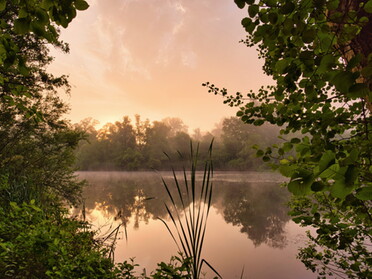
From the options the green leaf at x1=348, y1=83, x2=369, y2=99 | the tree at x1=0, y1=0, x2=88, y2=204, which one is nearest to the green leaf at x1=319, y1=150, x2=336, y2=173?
the green leaf at x1=348, y1=83, x2=369, y2=99

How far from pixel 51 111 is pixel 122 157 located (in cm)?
3529

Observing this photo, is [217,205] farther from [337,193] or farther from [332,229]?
[337,193]

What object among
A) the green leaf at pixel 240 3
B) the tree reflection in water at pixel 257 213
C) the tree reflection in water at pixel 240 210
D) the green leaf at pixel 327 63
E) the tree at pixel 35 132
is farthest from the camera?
the tree reflection in water at pixel 240 210

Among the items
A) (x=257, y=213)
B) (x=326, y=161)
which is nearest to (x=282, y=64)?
(x=326, y=161)

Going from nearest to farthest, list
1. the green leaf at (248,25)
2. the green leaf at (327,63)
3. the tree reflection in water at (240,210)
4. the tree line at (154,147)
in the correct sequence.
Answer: the green leaf at (327,63), the green leaf at (248,25), the tree reflection in water at (240,210), the tree line at (154,147)

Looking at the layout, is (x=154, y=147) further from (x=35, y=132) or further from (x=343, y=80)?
(x=343, y=80)

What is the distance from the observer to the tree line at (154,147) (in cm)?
3841

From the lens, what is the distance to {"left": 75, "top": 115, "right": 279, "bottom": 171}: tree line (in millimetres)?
38406

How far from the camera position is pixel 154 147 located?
4369 centimetres

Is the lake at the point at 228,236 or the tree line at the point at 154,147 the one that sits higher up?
the tree line at the point at 154,147

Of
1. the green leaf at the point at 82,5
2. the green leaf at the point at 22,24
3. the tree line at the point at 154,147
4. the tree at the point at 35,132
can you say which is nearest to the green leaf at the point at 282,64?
the green leaf at the point at 82,5

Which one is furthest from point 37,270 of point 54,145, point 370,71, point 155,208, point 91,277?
point 155,208

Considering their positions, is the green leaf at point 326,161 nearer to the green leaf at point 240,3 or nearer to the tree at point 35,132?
the green leaf at point 240,3

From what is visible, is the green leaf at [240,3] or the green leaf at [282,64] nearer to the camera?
the green leaf at [240,3]
